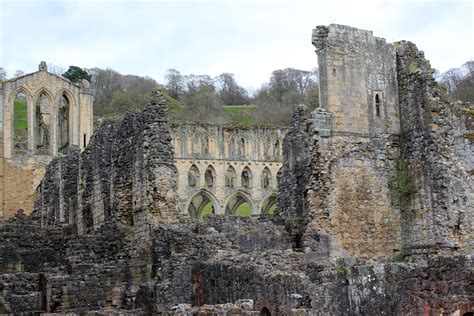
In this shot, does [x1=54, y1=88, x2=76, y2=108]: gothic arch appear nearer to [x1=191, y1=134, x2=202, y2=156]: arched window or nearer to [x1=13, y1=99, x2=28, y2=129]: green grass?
A: [x1=191, y1=134, x2=202, y2=156]: arched window

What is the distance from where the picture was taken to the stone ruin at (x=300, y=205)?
1609 centimetres

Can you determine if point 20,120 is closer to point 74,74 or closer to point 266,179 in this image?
point 74,74

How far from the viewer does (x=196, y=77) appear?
10012 centimetres

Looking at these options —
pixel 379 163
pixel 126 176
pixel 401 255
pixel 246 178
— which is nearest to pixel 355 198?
pixel 379 163

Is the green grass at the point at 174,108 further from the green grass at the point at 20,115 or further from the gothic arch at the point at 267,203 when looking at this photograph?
the gothic arch at the point at 267,203

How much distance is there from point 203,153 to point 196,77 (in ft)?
147

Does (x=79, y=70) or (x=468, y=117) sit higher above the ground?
(x=79, y=70)

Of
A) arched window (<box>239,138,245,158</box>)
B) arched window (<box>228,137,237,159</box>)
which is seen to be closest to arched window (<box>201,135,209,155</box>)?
arched window (<box>228,137,237,159</box>)

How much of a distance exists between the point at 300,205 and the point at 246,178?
35361 mm

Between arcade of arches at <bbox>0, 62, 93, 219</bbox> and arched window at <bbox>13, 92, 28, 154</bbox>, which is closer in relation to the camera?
arcade of arches at <bbox>0, 62, 93, 219</bbox>

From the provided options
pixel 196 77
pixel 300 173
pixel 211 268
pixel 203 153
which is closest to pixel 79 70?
pixel 203 153

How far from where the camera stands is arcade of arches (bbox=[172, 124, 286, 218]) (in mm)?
55188

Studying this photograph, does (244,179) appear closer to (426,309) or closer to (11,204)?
(11,204)

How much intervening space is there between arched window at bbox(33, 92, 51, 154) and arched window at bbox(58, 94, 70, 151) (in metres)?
0.69
